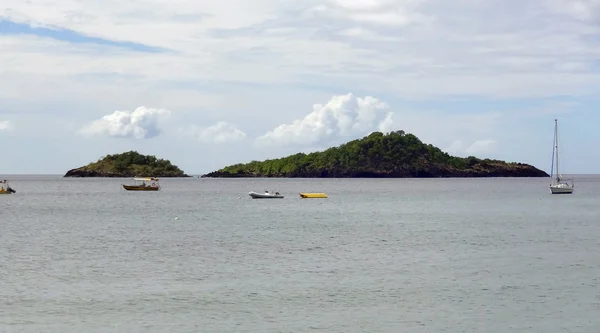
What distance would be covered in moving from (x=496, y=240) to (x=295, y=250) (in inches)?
782

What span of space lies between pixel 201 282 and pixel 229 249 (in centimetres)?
1834

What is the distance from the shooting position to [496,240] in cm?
7188

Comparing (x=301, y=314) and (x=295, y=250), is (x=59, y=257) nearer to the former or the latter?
(x=295, y=250)

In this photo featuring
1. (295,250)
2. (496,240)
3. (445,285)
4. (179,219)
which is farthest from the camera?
(179,219)

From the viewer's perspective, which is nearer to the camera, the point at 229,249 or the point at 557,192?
the point at 229,249

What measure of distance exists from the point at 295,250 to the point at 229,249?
A: 5267 mm

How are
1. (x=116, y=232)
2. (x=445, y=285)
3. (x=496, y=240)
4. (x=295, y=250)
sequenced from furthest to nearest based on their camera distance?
(x=116, y=232), (x=496, y=240), (x=295, y=250), (x=445, y=285)

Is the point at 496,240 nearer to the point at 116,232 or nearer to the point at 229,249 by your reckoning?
the point at 229,249

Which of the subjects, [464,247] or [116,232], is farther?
[116,232]

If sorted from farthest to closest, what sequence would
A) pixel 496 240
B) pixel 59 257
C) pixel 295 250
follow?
pixel 496 240 → pixel 295 250 → pixel 59 257

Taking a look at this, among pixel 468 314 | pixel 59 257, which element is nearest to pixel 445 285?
pixel 468 314

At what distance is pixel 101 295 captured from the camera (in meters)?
41.2

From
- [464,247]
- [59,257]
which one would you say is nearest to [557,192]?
[464,247]

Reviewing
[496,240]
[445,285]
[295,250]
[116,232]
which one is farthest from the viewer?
[116,232]
